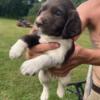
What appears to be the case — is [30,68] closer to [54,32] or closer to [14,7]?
[54,32]

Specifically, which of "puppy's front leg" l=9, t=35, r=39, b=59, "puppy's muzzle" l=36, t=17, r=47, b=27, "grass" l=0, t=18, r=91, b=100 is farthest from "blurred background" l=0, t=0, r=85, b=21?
"puppy's muzzle" l=36, t=17, r=47, b=27

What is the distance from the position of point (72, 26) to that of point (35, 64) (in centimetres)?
41

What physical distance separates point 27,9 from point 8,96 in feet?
88.6

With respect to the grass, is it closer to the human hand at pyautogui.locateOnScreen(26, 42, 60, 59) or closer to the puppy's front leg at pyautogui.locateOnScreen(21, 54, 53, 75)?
the human hand at pyautogui.locateOnScreen(26, 42, 60, 59)

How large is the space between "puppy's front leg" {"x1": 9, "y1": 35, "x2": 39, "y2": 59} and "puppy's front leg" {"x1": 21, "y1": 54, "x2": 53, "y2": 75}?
16 cm

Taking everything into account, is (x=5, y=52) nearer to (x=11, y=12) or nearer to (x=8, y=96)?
(x=8, y=96)

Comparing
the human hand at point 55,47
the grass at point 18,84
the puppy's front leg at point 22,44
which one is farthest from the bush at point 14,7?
the puppy's front leg at point 22,44

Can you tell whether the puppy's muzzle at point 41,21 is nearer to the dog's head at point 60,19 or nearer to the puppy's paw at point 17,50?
the dog's head at point 60,19

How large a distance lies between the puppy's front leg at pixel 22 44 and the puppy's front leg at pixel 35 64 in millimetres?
164

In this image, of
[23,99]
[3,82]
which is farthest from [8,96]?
[3,82]

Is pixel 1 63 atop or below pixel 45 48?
below

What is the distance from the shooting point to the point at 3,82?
9.15 m

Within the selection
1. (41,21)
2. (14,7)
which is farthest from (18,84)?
(14,7)

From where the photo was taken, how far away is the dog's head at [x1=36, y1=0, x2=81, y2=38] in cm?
309
